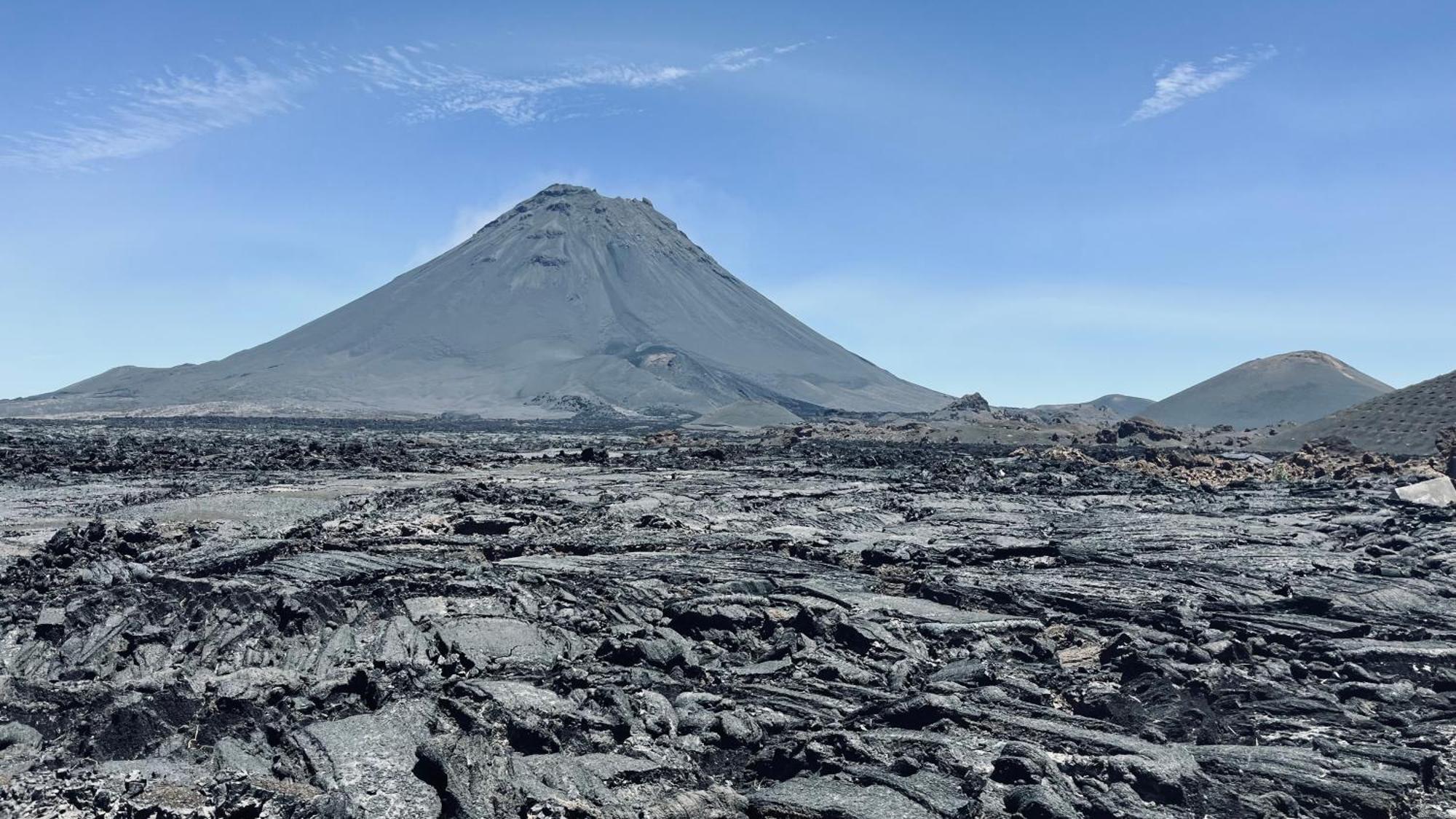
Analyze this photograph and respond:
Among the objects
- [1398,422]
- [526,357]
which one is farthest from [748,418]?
[526,357]

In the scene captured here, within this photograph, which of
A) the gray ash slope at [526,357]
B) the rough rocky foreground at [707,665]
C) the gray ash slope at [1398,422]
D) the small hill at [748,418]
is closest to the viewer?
the rough rocky foreground at [707,665]

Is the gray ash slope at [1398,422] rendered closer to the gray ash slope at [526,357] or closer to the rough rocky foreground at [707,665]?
the rough rocky foreground at [707,665]

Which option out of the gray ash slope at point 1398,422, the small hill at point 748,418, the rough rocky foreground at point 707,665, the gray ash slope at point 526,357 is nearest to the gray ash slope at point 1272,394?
the gray ash slope at point 526,357

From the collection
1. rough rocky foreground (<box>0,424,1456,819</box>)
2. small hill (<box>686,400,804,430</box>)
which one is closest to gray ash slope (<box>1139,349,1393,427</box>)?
small hill (<box>686,400,804,430</box>)

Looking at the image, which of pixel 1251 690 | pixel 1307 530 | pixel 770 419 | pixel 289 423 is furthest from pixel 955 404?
pixel 1251 690

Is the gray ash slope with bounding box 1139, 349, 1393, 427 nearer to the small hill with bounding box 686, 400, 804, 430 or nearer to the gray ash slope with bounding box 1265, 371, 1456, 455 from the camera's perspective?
the small hill with bounding box 686, 400, 804, 430
